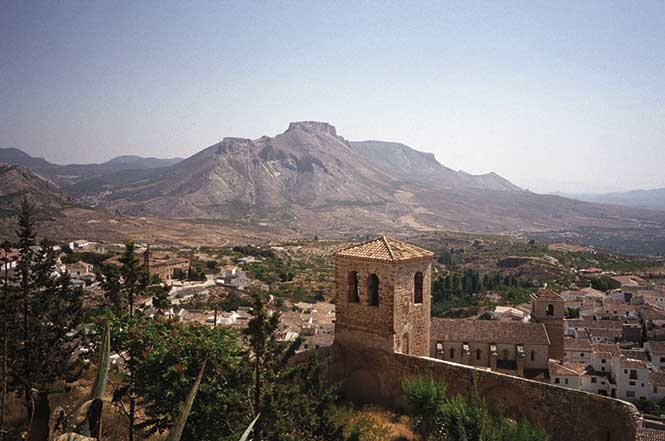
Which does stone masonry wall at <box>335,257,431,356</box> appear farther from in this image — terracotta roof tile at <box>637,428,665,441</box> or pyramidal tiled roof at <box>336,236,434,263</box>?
terracotta roof tile at <box>637,428,665,441</box>

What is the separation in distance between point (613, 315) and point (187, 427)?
47.7 m

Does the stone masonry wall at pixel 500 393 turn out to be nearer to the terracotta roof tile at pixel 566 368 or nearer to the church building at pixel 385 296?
Result: the church building at pixel 385 296

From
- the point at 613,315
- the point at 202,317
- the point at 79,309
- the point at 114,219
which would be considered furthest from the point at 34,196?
the point at 613,315

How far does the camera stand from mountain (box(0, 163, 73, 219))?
82.5 meters

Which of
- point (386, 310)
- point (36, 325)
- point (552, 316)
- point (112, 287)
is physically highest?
point (112, 287)

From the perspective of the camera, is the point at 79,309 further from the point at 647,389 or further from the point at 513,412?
the point at 647,389

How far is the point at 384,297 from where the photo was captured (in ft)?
39.0

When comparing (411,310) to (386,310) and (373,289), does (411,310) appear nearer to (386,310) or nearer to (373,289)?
(386,310)

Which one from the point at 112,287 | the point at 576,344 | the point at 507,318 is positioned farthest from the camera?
the point at 507,318

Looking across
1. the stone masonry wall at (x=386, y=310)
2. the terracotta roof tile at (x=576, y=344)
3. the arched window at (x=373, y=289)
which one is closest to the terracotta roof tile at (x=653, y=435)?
the stone masonry wall at (x=386, y=310)

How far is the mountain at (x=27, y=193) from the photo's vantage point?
82494mm

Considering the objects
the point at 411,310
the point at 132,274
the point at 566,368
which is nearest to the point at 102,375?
the point at 132,274

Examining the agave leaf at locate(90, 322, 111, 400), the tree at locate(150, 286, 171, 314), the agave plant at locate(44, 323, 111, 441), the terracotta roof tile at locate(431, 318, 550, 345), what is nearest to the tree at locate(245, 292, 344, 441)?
the tree at locate(150, 286, 171, 314)

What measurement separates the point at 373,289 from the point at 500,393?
395 centimetres
